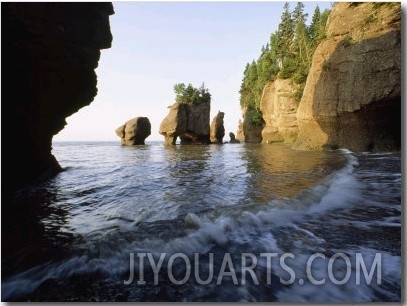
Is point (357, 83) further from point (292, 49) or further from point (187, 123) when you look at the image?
point (187, 123)

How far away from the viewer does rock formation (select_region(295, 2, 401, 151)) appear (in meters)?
13.2

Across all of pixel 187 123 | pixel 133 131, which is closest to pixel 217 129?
pixel 187 123

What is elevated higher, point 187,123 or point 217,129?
point 187,123

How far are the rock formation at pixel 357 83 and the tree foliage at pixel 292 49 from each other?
29.5ft

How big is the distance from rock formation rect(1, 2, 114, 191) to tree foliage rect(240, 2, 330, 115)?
22.7 metres

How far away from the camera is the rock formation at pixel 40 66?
17.9 ft

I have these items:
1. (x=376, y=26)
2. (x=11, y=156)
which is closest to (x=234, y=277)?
(x=11, y=156)

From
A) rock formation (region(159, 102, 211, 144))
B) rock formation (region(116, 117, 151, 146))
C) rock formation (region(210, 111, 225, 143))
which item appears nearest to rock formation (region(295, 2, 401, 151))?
rock formation (region(159, 102, 211, 144))

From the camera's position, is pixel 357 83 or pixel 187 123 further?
pixel 187 123

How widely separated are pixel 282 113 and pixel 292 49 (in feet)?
37.0

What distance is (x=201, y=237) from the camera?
3.45 meters

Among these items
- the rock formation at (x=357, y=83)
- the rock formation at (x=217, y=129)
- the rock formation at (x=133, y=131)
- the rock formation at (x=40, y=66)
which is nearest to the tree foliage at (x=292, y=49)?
the rock formation at (x=217, y=129)

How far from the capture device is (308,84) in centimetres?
1869

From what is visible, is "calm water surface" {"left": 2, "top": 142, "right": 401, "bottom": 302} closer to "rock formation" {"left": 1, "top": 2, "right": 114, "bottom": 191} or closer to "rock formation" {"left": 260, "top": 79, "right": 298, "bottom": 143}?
"rock formation" {"left": 1, "top": 2, "right": 114, "bottom": 191}
